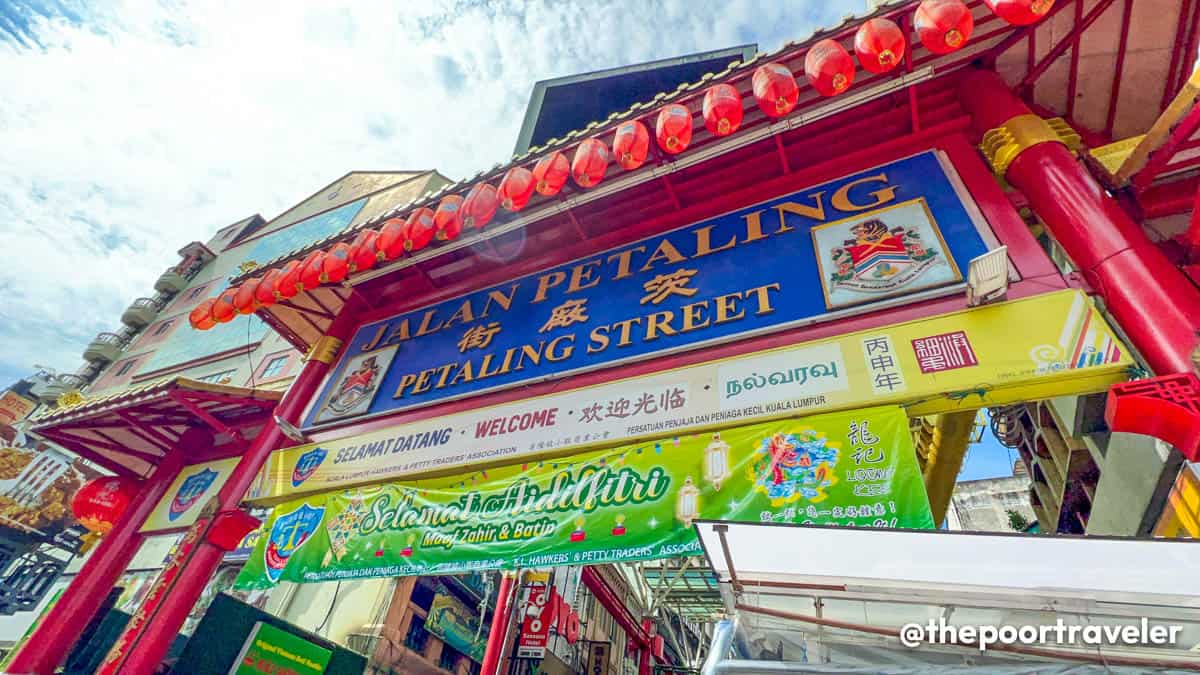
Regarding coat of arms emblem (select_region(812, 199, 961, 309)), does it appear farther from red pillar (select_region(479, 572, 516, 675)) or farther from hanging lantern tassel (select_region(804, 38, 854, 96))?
red pillar (select_region(479, 572, 516, 675))

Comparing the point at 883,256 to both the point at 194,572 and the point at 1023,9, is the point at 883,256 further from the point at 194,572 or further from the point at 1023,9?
the point at 194,572

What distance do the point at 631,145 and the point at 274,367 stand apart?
17317 millimetres

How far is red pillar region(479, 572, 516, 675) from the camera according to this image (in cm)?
990

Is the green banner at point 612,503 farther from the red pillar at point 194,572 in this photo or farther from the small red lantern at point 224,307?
the small red lantern at point 224,307

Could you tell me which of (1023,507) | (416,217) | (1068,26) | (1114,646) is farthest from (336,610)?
(1023,507)

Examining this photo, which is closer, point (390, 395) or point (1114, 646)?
point (1114, 646)

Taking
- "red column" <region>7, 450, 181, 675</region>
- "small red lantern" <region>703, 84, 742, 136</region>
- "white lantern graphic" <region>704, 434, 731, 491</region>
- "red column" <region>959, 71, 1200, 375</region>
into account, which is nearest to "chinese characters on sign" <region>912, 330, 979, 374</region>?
"red column" <region>959, 71, 1200, 375</region>

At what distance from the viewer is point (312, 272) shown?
24.7 feet

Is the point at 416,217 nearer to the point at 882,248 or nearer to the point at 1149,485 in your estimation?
the point at 882,248

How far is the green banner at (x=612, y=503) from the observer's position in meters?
3.53

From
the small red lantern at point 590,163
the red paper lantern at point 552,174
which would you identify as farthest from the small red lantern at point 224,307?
the small red lantern at point 590,163

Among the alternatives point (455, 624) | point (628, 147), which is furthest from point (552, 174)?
point (455, 624)

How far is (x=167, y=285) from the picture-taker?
27094 mm

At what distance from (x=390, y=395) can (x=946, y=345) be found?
6349mm
